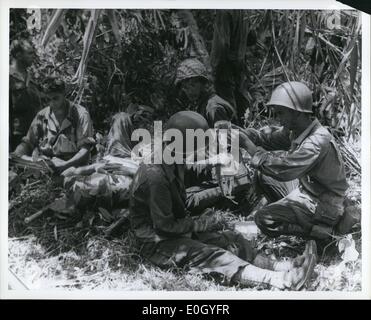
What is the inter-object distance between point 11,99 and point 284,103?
7.56ft

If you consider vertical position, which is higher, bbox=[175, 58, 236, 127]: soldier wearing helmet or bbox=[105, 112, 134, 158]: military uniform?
bbox=[175, 58, 236, 127]: soldier wearing helmet

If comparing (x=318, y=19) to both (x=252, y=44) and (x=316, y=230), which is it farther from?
(x=316, y=230)

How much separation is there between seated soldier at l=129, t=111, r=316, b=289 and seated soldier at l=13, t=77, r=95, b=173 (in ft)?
1.79

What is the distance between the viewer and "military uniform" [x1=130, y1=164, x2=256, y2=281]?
5.45 metres

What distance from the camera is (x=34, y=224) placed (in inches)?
216

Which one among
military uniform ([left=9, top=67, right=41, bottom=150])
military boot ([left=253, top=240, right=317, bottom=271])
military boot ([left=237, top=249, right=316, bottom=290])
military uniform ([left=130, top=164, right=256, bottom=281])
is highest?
military uniform ([left=9, top=67, right=41, bottom=150])

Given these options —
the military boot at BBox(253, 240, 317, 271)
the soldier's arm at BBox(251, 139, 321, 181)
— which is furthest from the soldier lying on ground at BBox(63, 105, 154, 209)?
the military boot at BBox(253, 240, 317, 271)

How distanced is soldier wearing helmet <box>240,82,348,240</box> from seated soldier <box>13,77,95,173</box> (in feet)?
4.38

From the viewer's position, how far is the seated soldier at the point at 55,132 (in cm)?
552

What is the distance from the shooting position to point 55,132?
5.54m

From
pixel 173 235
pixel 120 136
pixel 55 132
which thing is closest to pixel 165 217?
pixel 173 235

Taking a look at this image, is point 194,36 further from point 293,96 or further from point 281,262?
point 281,262

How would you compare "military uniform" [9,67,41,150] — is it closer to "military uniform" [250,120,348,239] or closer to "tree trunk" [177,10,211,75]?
"tree trunk" [177,10,211,75]
